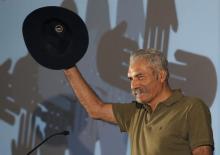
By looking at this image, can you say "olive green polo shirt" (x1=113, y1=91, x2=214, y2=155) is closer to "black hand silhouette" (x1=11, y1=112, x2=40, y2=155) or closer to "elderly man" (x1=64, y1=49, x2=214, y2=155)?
"elderly man" (x1=64, y1=49, x2=214, y2=155)

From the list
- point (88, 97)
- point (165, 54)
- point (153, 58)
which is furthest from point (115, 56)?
point (153, 58)

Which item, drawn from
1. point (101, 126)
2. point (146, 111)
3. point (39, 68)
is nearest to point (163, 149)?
point (146, 111)

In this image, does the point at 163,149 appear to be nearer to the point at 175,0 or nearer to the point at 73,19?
the point at 73,19

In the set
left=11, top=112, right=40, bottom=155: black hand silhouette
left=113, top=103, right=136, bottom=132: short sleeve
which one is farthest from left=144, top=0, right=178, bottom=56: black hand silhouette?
left=11, top=112, right=40, bottom=155: black hand silhouette

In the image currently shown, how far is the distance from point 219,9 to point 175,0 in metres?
0.19

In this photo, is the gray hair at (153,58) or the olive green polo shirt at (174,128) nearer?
the olive green polo shirt at (174,128)

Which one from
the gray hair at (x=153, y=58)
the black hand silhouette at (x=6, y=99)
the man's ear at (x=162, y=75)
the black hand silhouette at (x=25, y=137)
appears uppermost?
the gray hair at (x=153, y=58)

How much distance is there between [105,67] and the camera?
2.09 metres

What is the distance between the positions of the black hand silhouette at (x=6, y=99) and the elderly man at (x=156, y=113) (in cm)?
63

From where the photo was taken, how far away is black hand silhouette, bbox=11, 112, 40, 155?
2234 mm

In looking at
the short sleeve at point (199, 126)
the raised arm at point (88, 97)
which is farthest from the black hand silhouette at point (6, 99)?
the short sleeve at point (199, 126)

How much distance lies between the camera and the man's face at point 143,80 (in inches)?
62.5

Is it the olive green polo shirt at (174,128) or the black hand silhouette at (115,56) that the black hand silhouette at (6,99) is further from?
the olive green polo shirt at (174,128)

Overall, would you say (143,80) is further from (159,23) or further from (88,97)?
(159,23)
